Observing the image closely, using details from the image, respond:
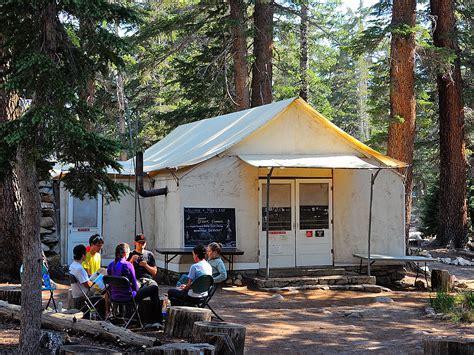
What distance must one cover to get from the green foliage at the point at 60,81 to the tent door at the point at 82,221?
8988 millimetres

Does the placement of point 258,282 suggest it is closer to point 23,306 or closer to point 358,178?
point 358,178

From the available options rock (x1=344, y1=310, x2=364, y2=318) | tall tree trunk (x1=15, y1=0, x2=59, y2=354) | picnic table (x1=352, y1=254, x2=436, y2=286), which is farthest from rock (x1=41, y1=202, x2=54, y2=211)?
tall tree trunk (x1=15, y1=0, x2=59, y2=354)

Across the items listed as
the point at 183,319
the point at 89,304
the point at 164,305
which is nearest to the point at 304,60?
the point at 164,305

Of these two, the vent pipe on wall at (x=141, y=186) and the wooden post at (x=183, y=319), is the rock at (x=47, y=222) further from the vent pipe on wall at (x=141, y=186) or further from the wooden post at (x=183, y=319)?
the wooden post at (x=183, y=319)

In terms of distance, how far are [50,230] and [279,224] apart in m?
5.20

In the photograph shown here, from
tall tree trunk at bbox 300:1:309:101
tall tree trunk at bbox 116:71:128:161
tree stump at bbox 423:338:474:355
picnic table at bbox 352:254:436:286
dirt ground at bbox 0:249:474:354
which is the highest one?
tall tree trunk at bbox 300:1:309:101

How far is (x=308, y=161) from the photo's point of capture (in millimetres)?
13773

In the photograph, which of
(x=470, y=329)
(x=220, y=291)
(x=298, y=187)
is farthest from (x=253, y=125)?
(x=470, y=329)

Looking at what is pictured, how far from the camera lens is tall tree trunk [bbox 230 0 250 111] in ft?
68.0

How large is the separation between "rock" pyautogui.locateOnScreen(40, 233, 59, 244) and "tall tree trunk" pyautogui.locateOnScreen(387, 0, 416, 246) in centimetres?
793

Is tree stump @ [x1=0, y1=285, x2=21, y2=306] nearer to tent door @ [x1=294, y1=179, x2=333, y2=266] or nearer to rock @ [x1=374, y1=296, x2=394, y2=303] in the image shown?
rock @ [x1=374, y1=296, x2=394, y2=303]

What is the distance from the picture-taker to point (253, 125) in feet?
47.7

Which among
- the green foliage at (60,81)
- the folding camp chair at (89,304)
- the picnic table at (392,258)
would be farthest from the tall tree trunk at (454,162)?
the green foliage at (60,81)

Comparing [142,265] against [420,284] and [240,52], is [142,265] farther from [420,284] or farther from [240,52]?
[240,52]
